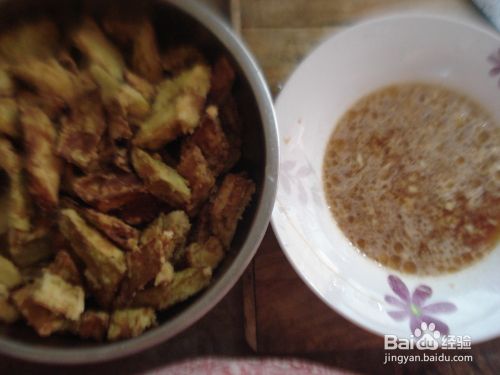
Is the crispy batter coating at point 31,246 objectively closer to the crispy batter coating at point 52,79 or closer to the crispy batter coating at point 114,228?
the crispy batter coating at point 114,228

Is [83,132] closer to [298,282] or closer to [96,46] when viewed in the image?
[96,46]

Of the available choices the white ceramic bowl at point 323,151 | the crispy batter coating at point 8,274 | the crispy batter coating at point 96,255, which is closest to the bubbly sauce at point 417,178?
the white ceramic bowl at point 323,151

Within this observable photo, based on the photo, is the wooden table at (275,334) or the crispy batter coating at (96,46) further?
the wooden table at (275,334)

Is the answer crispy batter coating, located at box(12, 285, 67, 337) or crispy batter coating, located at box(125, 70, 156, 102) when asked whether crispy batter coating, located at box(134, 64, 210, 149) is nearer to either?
crispy batter coating, located at box(125, 70, 156, 102)

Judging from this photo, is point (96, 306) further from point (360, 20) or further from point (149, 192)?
point (360, 20)

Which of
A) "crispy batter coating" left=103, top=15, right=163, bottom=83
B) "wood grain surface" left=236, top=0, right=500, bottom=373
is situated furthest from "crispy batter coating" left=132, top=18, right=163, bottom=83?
"wood grain surface" left=236, top=0, right=500, bottom=373

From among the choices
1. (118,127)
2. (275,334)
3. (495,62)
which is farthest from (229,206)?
(495,62)
